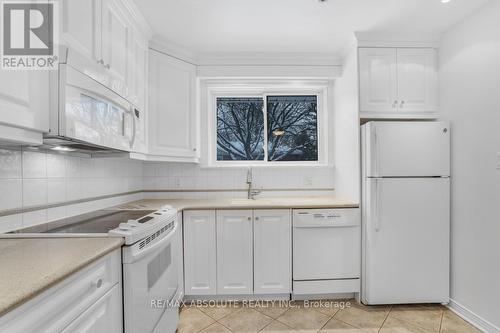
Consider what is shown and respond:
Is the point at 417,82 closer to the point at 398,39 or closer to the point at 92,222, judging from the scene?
the point at 398,39

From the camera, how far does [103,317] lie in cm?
101

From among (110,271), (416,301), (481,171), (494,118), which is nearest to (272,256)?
(416,301)

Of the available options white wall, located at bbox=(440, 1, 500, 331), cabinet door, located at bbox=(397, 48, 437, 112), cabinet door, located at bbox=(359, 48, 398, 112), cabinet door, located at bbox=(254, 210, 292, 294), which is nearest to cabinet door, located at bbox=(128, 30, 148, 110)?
cabinet door, located at bbox=(254, 210, 292, 294)

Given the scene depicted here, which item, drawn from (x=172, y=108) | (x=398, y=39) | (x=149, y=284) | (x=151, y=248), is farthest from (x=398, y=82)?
(x=149, y=284)

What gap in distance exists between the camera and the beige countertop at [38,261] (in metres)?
0.65

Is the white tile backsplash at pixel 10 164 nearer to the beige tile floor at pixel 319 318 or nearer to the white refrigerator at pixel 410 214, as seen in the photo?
the beige tile floor at pixel 319 318

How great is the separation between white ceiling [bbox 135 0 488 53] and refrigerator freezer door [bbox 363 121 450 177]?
86 cm

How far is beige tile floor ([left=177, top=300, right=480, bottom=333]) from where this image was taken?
1.90 m

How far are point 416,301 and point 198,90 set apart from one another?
293cm

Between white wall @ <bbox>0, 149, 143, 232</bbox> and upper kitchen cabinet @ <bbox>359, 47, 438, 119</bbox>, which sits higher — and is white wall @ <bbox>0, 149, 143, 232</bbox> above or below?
below

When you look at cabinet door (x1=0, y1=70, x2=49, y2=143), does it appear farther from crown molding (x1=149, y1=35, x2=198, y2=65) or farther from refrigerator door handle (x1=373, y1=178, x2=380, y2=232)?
refrigerator door handle (x1=373, y1=178, x2=380, y2=232)

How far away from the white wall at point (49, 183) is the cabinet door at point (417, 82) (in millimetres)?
2699

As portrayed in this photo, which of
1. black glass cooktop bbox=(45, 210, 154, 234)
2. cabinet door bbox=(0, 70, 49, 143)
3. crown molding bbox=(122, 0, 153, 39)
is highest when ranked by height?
crown molding bbox=(122, 0, 153, 39)

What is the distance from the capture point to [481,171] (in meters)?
1.87
